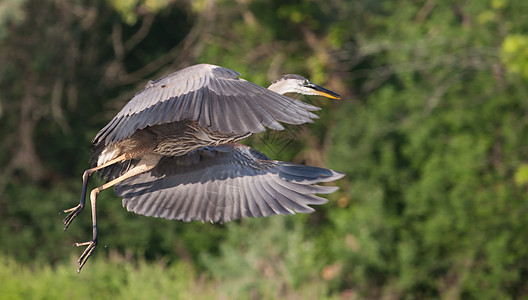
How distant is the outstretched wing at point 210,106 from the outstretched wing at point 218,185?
0.91 metres

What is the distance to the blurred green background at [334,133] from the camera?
1104 centimetres

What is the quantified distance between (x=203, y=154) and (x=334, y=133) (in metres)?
6.90

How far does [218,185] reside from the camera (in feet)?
17.9

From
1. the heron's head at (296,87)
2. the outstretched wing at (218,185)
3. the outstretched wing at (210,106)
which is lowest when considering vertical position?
the outstretched wing at (218,185)

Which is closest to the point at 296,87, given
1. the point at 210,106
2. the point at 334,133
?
the point at 210,106

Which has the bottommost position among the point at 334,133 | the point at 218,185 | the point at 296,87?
the point at 218,185

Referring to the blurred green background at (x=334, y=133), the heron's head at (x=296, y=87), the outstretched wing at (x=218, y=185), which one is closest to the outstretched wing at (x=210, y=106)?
the heron's head at (x=296, y=87)

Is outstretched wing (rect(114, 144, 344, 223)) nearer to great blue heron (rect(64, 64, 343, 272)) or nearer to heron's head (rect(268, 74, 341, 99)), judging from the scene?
great blue heron (rect(64, 64, 343, 272))

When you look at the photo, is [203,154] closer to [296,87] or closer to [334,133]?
[296,87]

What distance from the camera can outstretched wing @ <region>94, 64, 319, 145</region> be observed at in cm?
399

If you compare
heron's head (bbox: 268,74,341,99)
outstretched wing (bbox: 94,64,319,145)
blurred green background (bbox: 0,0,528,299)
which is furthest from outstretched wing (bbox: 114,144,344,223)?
blurred green background (bbox: 0,0,528,299)

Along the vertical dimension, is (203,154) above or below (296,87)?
below

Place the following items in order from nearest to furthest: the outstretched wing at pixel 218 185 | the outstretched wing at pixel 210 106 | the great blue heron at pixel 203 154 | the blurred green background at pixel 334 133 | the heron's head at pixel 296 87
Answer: the outstretched wing at pixel 210 106
the great blue heron at pixel 203 154
the heron's head at pixel 296 87
the outstretched wing at pixel 218 185
the blurred green background at pixel 334 133

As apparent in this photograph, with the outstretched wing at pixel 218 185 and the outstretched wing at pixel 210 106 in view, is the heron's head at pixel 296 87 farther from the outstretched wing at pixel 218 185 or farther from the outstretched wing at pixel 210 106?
the outstretched wing at pixel 210 106
